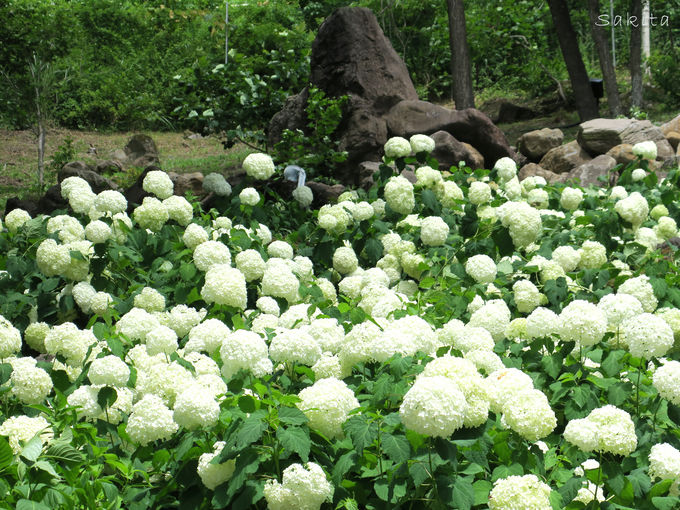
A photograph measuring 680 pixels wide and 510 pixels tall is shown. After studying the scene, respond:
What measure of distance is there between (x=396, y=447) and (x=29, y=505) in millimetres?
868

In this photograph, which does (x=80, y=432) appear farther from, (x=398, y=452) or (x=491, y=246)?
(x=491, y=246)

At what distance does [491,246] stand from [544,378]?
1.39m

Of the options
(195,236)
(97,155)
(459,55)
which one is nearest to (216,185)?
(195,236)

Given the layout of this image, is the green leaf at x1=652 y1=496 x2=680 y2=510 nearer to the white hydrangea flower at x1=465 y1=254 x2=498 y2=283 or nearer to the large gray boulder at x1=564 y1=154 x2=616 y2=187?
A: the white hydrangea flower at x1=465 y1=254 x2=498 y2=283

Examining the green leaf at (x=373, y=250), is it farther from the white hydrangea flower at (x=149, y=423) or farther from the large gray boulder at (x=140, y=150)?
the large gray boulder at (x=140, y=150)

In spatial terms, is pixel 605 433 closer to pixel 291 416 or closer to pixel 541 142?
pixel 291 416

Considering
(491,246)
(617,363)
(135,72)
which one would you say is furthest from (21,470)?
(135,72)

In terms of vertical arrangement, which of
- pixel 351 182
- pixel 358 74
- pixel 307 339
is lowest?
pixel 351 182

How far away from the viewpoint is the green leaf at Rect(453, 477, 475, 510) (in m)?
1.59

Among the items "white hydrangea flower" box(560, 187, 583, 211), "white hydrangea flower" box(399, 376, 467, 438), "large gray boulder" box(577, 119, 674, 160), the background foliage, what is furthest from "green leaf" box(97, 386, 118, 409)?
"large gray boulder" box(577, 119, 674, 160)

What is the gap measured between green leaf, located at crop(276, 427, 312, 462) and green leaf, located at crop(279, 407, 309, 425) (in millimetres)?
21

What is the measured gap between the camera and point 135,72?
15484mm

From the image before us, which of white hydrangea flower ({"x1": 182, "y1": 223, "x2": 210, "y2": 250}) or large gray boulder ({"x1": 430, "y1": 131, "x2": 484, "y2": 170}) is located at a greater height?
white hydrangea flower ({"x1": 182, "y1": 223, "x2": 210, "y2": 250})

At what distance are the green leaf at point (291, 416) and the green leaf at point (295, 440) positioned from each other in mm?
21
